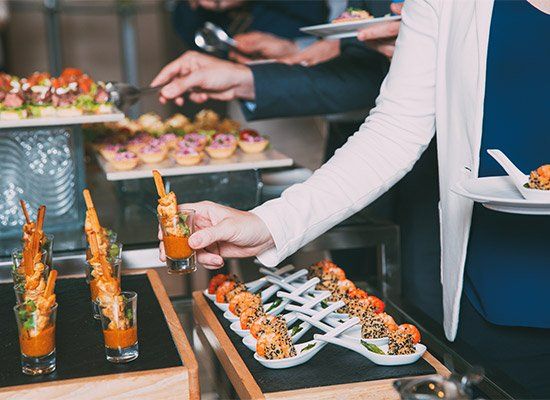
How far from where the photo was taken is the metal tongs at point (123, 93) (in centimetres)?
253

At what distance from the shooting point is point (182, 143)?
2.55 m

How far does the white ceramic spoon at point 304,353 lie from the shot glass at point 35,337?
1.16ft

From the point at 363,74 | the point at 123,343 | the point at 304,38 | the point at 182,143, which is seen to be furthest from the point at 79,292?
the point at 304,38

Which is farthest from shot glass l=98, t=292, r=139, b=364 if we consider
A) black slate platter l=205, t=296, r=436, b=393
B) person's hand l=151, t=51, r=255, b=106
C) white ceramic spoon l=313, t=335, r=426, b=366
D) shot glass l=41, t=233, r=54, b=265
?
person's hand l=151, t=51, r=255, b=106

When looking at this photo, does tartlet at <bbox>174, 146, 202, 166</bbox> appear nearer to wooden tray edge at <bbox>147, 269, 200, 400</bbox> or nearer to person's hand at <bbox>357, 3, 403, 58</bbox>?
wooden tray edge at <bbox>147, 269, 200, 400</bbox>

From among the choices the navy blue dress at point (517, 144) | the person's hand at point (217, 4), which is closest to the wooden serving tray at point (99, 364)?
the navy blue dress at point (517, 144)

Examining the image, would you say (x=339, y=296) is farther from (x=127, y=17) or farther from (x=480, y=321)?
(x=127, y=17)

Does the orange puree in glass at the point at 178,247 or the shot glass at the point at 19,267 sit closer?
the orange puree in glass at the point at 178,247

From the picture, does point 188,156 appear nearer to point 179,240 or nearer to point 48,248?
point 48,248

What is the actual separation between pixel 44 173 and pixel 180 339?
866 millimetres

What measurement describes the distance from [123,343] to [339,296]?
0.49m

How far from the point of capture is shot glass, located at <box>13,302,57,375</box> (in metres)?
1.43

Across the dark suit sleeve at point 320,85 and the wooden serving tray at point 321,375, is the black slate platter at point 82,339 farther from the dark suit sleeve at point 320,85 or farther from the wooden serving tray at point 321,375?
the dark suit sleeve at point 320,85

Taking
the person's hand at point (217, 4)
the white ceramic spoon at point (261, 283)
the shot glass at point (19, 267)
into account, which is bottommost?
the white ceramic spoon at point (261, 283)
